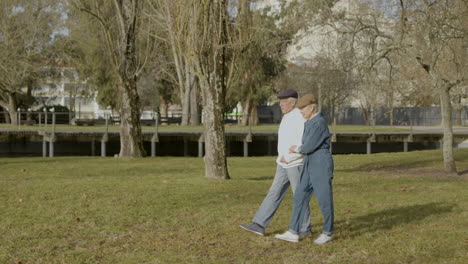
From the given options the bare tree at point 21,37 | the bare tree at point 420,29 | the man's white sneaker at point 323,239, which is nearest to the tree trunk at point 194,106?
the bare tree at point 21,37

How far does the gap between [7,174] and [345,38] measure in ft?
31.7

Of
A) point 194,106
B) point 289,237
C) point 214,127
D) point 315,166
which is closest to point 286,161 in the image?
point 315,166

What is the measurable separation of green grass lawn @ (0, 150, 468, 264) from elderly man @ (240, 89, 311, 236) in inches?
9.7

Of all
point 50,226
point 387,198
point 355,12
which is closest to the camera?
point 50,226

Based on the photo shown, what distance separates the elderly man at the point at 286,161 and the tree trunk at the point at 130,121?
1417 cm

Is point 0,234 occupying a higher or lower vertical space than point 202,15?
lower

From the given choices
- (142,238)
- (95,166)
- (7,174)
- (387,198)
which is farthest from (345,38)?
(142,238)

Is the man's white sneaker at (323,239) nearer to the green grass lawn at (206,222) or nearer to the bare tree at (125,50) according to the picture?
the green grass lawn at (206,222)

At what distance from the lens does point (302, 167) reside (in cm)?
709

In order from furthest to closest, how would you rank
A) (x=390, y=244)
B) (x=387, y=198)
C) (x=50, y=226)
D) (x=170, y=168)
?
(x=170, y=168), (x=387, y=198), (x=50, y=226), (x=390, y=244)

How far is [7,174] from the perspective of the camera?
15219mm

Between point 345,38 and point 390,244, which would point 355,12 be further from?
point 390,244

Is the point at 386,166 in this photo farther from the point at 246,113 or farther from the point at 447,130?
the point at 246,113

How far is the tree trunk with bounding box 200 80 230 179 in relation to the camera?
42.9ft
